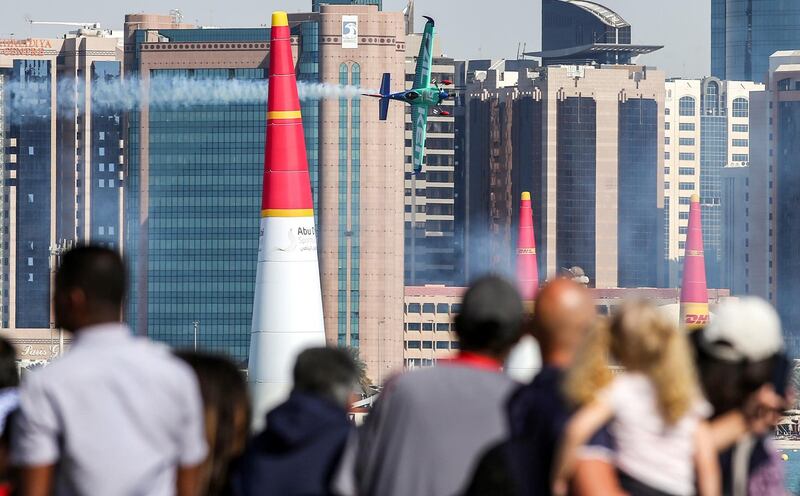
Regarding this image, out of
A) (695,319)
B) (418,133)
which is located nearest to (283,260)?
(695,319)

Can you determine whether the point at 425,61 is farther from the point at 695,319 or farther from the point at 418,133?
the point at 695,319

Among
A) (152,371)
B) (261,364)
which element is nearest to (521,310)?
(152,371)

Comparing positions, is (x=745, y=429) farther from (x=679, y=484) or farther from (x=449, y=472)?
(x=449, y=472)

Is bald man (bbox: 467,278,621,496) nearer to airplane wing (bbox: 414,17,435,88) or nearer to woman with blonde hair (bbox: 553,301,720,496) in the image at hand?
woman with blonde hair (bbox: 553,301,720,496)

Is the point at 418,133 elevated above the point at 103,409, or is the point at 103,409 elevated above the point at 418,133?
the point at 418,133

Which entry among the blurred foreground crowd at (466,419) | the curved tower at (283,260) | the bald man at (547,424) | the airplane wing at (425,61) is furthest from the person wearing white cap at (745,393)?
the airplane wing at (425,61)

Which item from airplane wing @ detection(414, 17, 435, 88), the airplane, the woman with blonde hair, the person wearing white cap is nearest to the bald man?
the woman with blonde hair

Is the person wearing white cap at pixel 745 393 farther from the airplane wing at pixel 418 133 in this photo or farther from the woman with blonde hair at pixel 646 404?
the airplane wing at pixel 418 133

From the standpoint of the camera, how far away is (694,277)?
373 feet

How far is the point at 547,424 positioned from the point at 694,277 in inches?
3994

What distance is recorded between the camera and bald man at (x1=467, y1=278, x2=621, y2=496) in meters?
12.6

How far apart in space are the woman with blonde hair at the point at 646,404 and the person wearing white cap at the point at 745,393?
90 cm

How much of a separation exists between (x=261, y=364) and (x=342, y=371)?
19779mm

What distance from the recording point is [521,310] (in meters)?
13.6
